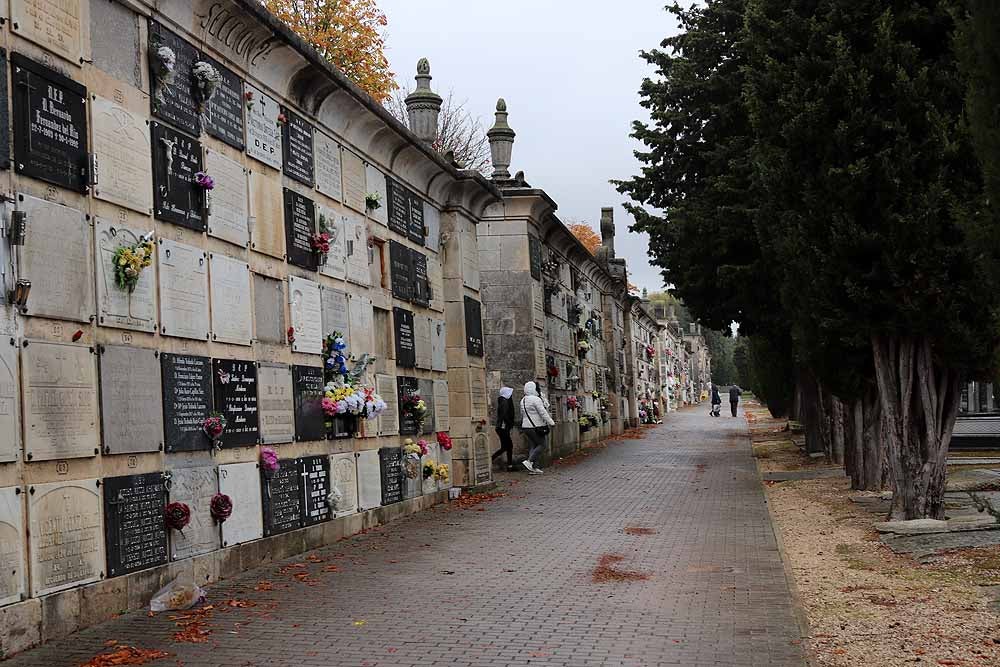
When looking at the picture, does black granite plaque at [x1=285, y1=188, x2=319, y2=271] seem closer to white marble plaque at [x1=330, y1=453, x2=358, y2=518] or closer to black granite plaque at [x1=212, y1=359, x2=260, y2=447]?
black granite plaque at [x1=212, y1=359, x2=260, y2=447]

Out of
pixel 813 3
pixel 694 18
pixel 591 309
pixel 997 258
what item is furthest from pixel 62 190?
pixel 591 309

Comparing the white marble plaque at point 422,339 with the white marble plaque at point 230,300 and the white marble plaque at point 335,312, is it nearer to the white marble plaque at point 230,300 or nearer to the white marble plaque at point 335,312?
the white marble plaque at point 335,312

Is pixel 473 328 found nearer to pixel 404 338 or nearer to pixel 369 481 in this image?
pixel 404 338

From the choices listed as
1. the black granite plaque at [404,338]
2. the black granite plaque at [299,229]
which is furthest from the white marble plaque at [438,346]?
the black granite plaque at [299,229]

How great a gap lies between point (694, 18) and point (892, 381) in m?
12.3

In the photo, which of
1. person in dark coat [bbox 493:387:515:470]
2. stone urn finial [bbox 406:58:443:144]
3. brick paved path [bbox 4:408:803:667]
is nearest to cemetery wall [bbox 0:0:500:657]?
brick paved path [bbox 4:408:803:667]

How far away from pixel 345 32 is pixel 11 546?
83.8ft

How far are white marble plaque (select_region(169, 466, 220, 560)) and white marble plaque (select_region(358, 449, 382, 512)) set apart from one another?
307cm

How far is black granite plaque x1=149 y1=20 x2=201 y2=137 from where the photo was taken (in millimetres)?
7641

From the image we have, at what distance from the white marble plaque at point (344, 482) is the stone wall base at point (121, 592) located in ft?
0.88

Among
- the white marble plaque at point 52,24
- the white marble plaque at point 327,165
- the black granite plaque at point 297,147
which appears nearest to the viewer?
the white marble plaque at point 52,24

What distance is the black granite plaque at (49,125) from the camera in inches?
240

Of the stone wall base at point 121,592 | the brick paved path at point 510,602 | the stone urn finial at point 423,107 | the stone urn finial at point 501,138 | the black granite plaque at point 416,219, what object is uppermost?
the stone urn finial at point 501,138

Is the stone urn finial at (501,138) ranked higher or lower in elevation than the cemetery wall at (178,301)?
higher
